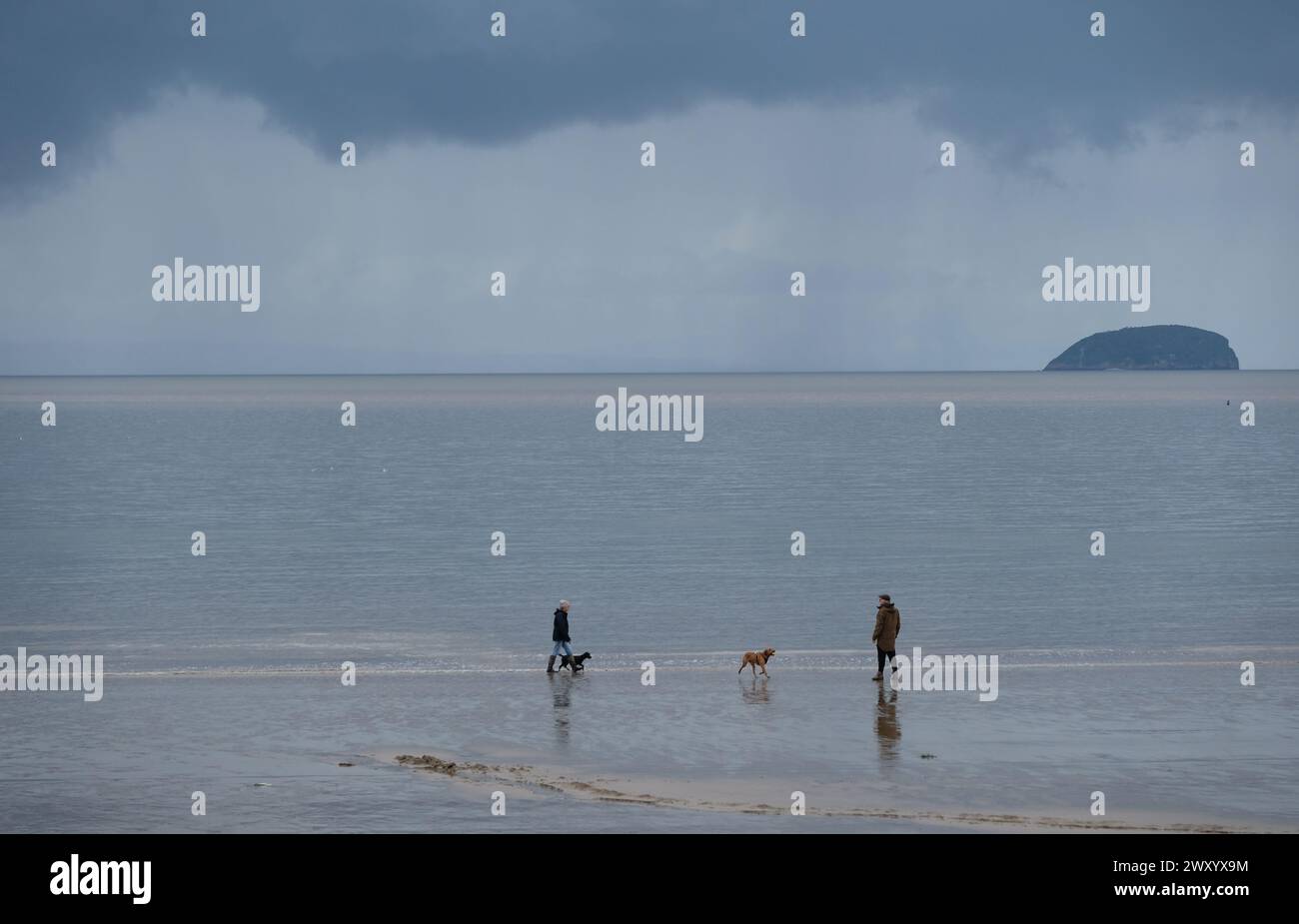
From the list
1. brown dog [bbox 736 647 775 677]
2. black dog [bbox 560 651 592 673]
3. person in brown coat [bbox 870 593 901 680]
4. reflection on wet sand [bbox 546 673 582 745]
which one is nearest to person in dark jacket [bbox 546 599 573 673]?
black dog [bbox 560 651 592 673]

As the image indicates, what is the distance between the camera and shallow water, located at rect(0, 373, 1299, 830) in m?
21.5

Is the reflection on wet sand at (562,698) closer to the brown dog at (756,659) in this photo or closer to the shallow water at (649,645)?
the shallow water at (649,645)

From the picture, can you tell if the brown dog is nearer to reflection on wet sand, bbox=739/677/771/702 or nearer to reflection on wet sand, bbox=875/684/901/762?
reflection on wet sand, bbox=739/677/771/702

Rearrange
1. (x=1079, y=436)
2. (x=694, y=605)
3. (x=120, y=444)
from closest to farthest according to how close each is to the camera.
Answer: (x=694, y=605) → (x=120, y=444) → (x=1079, y=436)

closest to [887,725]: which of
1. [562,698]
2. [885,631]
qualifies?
[885,631]

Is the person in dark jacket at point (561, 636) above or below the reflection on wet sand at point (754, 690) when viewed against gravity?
above

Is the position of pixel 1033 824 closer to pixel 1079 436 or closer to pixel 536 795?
pixel 536 795

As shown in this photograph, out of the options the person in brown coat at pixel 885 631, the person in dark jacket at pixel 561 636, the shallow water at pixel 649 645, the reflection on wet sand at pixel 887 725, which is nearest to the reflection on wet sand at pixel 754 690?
the shallow water at pixel 649 645

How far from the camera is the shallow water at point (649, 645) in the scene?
70.6 ft

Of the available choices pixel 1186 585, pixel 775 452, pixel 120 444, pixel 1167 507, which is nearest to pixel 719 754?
pixel 1186 585

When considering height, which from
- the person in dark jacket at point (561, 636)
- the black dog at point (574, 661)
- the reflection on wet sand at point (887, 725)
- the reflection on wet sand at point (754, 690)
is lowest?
the reflection on wet sand at point (887, 725)

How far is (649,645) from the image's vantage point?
34656 mm
